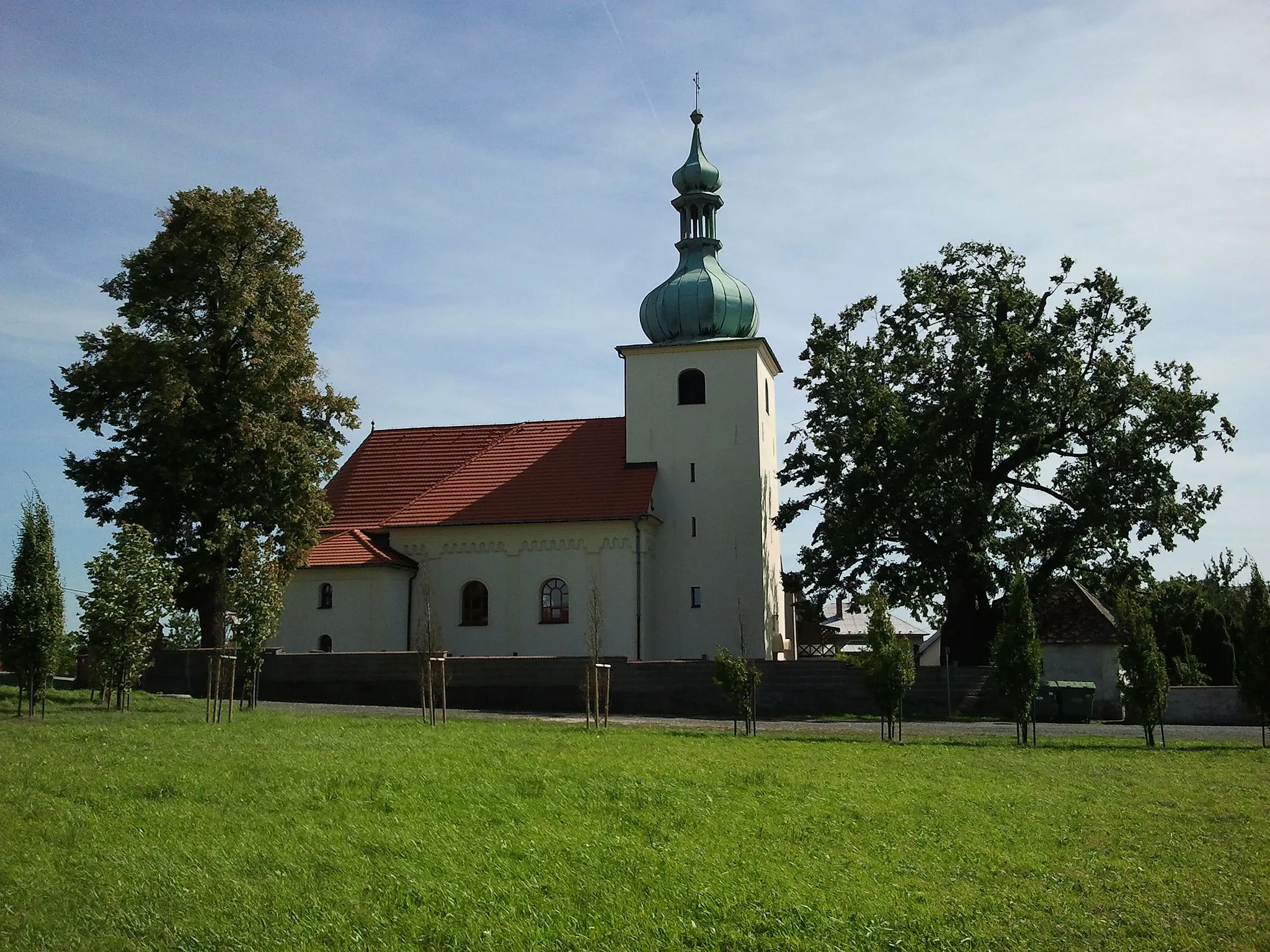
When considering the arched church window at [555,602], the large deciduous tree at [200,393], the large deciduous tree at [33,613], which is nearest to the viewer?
the large deciduous tree at [33,613]

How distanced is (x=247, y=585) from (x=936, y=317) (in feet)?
71.9

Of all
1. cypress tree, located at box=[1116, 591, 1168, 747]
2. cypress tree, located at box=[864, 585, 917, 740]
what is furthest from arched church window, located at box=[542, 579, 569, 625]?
cypress tree, located at box=[1116, 591, 1168, 747]

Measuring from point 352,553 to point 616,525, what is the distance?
8.48 meters

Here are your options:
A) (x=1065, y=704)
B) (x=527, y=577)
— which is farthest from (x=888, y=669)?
(x=527, y=577)

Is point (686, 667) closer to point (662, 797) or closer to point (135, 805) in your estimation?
point (662, 797)

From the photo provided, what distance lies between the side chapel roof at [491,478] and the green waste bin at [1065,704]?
13281 millimetres

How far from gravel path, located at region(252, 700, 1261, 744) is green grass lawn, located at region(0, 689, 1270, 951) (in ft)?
27.8

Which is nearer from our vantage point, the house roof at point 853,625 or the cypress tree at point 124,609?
the cypress tree at point 124,609

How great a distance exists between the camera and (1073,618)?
35000mm

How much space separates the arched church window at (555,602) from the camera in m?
37.3

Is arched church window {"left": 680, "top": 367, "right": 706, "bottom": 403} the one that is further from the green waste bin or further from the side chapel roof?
the green waste bin

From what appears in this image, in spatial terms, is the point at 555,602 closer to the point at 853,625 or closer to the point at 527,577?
the point at 527,577

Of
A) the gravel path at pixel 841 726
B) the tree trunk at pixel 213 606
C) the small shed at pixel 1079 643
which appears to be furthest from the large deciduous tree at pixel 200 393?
the small shed at pixel 1079 643

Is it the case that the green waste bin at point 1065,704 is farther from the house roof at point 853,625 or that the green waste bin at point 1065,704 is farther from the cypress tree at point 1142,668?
the house roof at point 853,625
